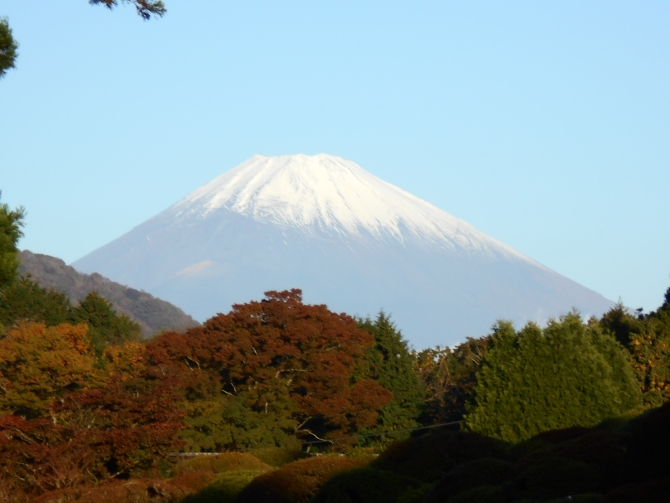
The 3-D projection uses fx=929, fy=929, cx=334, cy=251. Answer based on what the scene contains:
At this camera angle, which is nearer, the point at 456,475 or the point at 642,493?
the point at 642,493

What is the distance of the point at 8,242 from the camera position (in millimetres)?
12617

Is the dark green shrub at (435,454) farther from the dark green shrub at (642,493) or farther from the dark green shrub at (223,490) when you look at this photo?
the dark green shrub at (642,493)

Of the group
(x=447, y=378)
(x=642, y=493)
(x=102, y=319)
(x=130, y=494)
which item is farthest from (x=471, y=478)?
(x=102, y=319)

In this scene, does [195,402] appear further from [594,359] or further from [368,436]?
[594,359]

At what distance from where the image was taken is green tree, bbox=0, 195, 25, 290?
12524 mm

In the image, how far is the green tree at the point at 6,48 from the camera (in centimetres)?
1199

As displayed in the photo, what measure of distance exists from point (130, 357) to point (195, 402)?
26.5 feet

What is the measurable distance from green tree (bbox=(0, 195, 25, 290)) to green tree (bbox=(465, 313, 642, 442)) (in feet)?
46.9

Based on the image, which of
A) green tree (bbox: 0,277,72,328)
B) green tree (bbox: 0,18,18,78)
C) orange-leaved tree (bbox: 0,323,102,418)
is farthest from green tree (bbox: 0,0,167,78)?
green tree (bbox: 0,277,72,328)

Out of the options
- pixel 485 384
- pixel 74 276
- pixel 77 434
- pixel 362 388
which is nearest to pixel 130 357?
pixel 362 388

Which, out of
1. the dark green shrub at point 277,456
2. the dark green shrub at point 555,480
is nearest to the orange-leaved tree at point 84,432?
the dark green shrub at point 277,456

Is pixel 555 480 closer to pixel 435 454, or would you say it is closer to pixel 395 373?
pixel 435 454

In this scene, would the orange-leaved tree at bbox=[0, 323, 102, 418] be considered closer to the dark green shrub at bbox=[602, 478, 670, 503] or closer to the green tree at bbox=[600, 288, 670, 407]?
the green tree at bbox=[600, 288, 670, 407]

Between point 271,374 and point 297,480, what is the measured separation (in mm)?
20099
